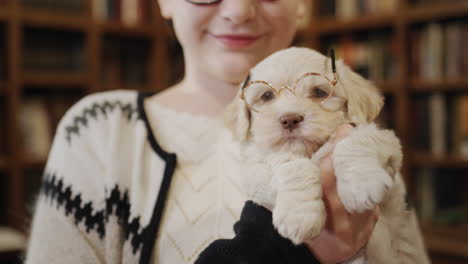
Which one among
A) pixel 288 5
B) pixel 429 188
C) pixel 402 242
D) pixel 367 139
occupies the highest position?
pixel 288 5

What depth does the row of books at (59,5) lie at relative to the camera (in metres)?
3.40

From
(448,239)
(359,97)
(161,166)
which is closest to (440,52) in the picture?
(448,239)

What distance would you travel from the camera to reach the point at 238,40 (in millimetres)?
1164

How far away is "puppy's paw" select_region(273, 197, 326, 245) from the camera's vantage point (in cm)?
78

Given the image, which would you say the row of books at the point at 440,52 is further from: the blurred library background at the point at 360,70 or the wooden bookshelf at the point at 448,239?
the wooden bookshelf at the point at 448,239

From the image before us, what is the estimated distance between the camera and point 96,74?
3.67 m

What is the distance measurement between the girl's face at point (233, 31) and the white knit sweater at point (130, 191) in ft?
0.61

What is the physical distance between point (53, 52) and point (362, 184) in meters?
3.32

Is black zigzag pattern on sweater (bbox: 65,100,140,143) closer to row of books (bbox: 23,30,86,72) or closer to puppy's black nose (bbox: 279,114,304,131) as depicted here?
puppy's black nose (bbox: 279,114,304,131)

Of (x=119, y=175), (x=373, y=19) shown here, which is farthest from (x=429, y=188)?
(x=119, y=175)

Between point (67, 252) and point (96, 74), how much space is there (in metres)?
2.69

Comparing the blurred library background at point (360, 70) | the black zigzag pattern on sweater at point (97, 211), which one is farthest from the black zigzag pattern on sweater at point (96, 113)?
the blurred library background at point (360, 70)

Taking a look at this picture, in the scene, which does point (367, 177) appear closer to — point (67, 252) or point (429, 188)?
point (67, 252)

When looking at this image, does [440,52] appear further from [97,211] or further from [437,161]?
[97,211]
